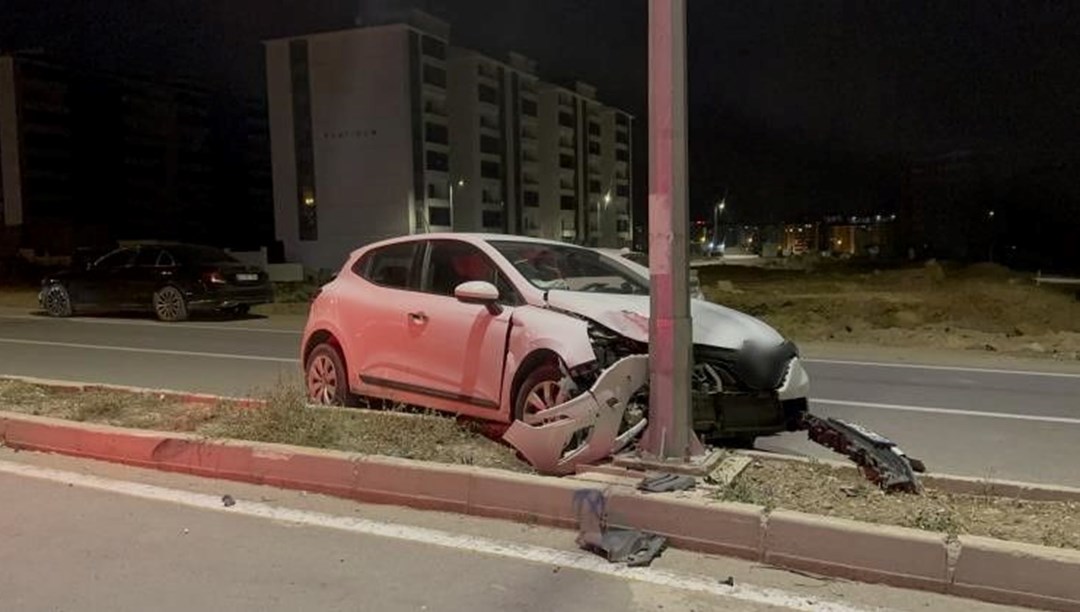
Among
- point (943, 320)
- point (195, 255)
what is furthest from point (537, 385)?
point (943, 320)

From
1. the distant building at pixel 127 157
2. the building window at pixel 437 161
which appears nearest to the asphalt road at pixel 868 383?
the building window at pixel 437 161

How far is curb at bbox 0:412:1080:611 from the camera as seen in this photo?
4.04 metres

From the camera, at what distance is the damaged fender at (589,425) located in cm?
561

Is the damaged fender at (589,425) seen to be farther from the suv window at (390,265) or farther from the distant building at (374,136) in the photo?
the distant building at (374,136)

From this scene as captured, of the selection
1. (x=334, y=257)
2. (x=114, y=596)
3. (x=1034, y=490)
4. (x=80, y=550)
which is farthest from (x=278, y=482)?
(x=334, y=257)

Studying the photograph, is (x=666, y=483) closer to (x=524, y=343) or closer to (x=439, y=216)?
(x=524, y=343)

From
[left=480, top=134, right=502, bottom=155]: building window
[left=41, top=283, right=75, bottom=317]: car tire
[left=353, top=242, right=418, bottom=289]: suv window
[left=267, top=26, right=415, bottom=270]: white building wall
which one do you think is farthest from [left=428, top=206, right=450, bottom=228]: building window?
[left=353, top=242, right=418, bottom=289]: suv window

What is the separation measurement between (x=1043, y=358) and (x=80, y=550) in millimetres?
13065

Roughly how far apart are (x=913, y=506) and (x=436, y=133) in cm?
7592

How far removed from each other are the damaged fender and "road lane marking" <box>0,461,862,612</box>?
3.01 feet

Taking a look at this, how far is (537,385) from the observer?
6.23 metres

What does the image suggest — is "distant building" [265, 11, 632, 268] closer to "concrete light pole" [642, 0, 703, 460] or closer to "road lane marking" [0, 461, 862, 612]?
"road lane marking" [0, 461, 862, 612]

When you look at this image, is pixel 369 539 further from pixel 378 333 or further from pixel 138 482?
pixel 378 333

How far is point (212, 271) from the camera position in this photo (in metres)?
17.8
